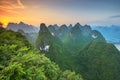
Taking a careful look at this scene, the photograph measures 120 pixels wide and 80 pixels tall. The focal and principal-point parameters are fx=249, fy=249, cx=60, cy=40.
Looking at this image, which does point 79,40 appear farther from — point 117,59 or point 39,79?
Answer: point 39,79

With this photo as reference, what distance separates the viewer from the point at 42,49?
51250mm

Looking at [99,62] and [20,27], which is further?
[20,27]

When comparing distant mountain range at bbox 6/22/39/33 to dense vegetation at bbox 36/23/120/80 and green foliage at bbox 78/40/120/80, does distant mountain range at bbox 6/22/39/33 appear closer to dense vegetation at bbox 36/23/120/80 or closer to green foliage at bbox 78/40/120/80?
dense vegetation at bbox 36/23/120/80

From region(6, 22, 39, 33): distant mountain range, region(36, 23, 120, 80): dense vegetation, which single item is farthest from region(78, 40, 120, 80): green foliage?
region(6, 22, 39, 33): distant mountain range

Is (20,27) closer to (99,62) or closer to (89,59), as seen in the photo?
(89,59)

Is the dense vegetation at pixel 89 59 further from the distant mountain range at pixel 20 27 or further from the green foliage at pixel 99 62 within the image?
the distant mountain range at pixel 20 27

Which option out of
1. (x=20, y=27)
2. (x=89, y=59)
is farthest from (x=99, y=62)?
(x=20, y=27)

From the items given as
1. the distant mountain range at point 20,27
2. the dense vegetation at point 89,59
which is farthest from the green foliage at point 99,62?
the distant mountain range at point 20,27

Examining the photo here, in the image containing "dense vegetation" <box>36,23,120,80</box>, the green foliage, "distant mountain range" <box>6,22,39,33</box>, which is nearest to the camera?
the green foliage

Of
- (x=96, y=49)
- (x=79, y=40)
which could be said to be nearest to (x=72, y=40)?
(x=79, y=40)

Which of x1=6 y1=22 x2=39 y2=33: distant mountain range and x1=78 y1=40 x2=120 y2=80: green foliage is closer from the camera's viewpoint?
x1=78 y1=40 x2=120 y2=80: green foliage

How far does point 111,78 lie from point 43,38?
662 inches

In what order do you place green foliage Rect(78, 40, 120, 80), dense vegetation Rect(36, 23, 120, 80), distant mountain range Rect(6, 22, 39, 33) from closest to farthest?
green foliage Rect(78, 40, 120, 80), dense vegetation Rect(36, 23, 120, 80), distant mountain range Rect(6, 22, 39, 33)

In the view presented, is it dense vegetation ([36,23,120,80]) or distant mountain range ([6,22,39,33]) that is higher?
distant mountain range ([6,22,39,33])
